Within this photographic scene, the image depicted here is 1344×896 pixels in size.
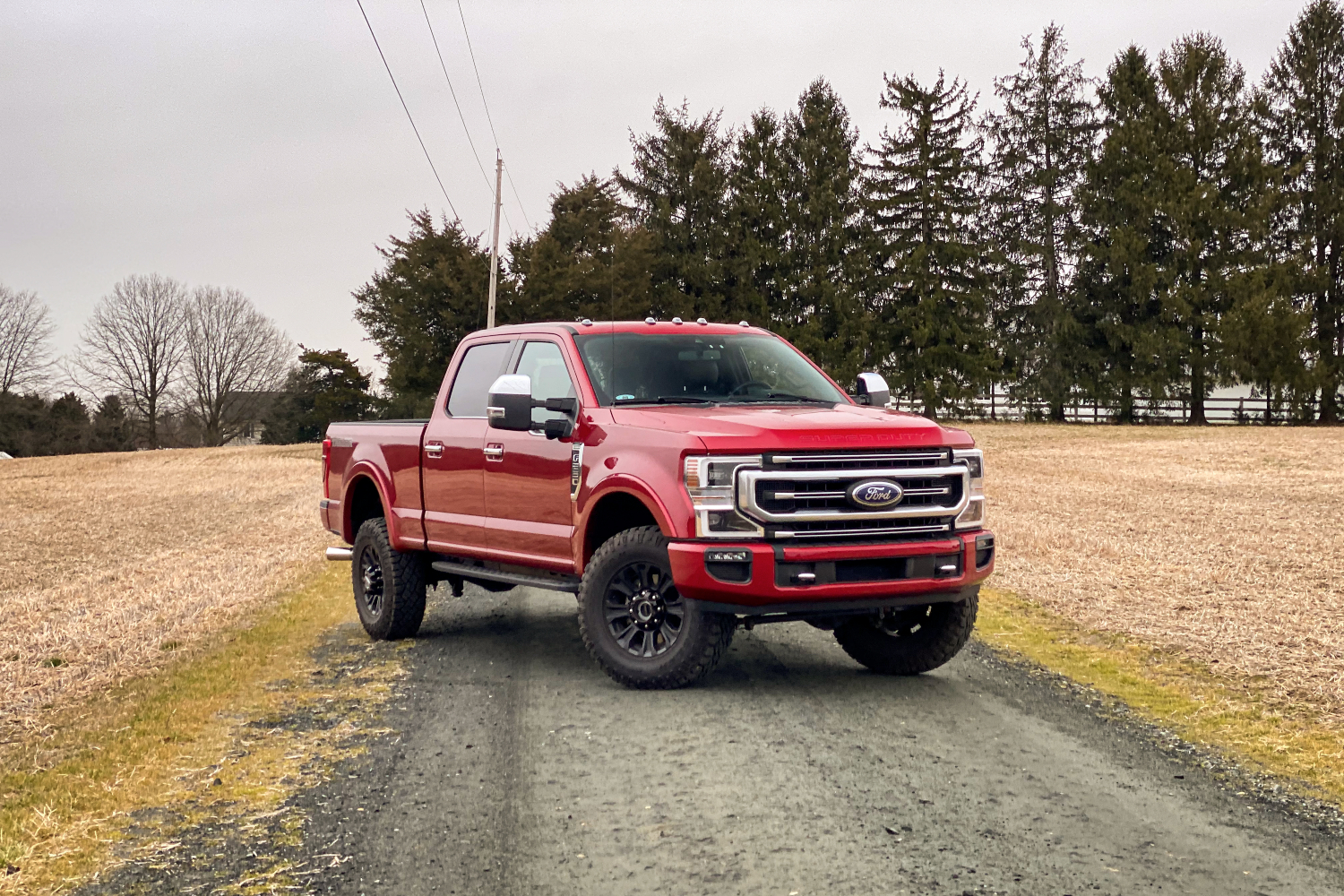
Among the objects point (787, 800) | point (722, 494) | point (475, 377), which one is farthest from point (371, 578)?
point (787, 800)

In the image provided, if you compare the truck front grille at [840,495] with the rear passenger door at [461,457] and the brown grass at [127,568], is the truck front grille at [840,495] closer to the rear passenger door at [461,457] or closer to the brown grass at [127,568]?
the rear passenger door at [461,457]

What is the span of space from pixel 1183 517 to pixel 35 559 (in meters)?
15.4

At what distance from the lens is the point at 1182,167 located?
165 ft

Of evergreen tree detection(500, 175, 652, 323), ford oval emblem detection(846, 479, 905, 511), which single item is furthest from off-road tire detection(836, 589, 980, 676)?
evergreen tree detection(500, 175, 652, 323)

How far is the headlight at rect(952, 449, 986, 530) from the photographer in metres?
7.31

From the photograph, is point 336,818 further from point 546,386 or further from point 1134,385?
point 1134,385

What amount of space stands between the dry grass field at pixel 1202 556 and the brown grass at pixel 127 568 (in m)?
6.87

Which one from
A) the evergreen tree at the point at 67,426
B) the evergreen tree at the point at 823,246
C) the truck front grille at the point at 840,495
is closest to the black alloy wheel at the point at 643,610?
the truck front grille at the point at 840,495

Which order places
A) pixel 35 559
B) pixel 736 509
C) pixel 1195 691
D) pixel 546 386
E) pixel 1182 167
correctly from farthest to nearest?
pixel 1182 167 < pixel 35 559 < pixel 546 386 < pixel 1195 691 < pixel 736 509

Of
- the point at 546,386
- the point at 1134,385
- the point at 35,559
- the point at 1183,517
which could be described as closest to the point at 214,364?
the point at 1134,385

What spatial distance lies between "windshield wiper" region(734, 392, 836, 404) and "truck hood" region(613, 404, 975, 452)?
1.58 ft

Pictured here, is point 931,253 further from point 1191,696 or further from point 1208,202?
point 1191,696

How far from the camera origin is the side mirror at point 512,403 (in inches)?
303

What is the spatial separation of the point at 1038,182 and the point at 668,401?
52792 millimetres
